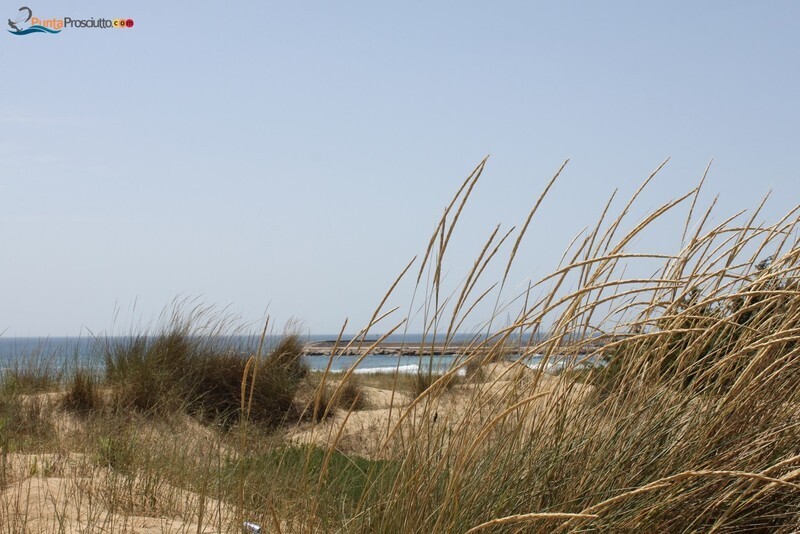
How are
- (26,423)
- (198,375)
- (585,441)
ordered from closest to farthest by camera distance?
1. (585,441)
2. (26,423)
3. (198,375)

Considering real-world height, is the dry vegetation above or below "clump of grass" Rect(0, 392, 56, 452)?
above

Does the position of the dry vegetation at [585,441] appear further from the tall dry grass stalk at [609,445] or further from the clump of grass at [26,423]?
the clump of grass at [26,423]

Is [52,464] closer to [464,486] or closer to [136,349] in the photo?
[464,486]

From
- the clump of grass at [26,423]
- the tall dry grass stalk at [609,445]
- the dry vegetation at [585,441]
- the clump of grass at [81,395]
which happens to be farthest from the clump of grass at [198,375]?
the tall dry grass stalk at [609,445]

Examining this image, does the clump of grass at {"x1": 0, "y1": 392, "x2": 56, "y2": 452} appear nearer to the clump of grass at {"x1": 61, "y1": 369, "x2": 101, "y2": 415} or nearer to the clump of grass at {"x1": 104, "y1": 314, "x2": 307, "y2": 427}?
the clump of grass at {"x1": 61, "y1": 369, "x2": 101, "y2": 415}

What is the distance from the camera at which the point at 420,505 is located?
5.88 feet

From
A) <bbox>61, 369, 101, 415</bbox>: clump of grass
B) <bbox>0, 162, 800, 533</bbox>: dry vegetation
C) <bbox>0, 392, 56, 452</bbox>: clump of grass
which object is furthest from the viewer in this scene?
<bbox>61, 369, 101, 415</bbox>: clump of grass

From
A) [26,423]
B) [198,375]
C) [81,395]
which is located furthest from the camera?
[198,375]

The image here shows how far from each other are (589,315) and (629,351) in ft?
0.97

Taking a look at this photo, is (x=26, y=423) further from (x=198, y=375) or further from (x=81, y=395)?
(x=198, y=375)

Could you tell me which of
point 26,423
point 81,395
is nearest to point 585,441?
point 26,423

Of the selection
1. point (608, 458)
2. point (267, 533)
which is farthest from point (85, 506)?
point (608, 458)

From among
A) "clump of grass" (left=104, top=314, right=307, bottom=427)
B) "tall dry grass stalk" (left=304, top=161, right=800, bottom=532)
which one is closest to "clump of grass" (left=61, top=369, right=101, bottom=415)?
"clump of grass" (left=104, top=314, right=307, bottom=427)

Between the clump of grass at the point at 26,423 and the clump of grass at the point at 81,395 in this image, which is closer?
the clump of grass at the point at 26,423
